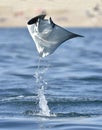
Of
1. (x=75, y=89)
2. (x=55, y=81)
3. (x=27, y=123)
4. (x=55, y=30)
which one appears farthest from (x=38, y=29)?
(x=55, y=81)

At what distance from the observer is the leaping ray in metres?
16.3

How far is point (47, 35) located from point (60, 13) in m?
106

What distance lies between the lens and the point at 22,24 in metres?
120

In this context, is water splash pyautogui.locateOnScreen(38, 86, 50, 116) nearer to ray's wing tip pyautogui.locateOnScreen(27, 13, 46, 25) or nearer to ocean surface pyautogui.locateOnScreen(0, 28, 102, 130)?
ocean surface pyautogui.locateOnScreen(0, 28, 102, 130)

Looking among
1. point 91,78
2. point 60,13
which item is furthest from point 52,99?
point 60,13

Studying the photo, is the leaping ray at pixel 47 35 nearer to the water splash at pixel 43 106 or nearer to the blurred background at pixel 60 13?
the water splash at pixel 43 106

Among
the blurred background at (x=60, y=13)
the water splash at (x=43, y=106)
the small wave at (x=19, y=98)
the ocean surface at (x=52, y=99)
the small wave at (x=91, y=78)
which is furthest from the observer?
the blurred background at (x=60, y=13)

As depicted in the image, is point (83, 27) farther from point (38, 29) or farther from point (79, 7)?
point (38, 29)

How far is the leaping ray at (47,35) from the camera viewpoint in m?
16.3

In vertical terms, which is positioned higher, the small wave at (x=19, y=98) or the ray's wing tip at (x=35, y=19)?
the ray's wing tip at (x=35, y=19)

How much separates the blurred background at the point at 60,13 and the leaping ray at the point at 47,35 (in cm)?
10048

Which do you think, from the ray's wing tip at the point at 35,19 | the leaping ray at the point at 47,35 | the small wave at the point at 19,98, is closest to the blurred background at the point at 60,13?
the small wave at the point at 19,98

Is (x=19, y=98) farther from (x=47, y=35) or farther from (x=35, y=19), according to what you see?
(x=35, y=19)

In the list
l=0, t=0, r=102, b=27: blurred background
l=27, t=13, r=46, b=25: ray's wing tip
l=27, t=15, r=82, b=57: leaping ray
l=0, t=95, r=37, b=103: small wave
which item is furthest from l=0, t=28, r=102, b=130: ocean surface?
l=0, t=0, r=102, b=27: blurred background
